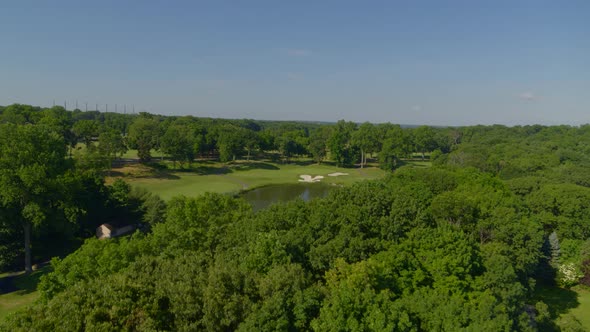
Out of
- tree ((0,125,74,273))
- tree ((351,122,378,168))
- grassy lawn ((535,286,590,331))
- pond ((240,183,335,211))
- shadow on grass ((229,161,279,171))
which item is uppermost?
tree ((351,122,378,168))

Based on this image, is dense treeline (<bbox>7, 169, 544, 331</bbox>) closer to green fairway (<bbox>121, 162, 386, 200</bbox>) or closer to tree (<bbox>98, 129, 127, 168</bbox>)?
green fairway (<bbox>121, 162, 386, 200</bbox>)

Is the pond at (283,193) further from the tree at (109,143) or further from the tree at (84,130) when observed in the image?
the tree at (84,130)

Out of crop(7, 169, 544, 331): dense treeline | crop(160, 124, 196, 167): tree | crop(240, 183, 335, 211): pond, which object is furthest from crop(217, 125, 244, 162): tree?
crop(7, 169, 544, 331): dense treeline

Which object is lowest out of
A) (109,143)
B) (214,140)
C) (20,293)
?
(20,293)

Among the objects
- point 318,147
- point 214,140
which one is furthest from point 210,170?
point 318,147

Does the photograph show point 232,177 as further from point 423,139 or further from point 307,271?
point 423,139

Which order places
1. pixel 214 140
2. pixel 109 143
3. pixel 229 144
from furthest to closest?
pixel 214 140
pixel 229 144
pixel 109 143

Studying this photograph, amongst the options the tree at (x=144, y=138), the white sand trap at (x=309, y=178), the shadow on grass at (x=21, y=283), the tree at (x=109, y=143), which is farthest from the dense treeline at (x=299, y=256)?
the tree at (x=144, y=138)
